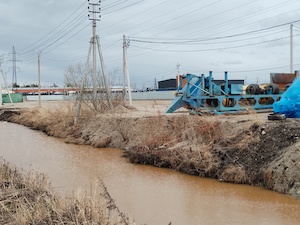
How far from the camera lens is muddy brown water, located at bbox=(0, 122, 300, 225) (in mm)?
8134

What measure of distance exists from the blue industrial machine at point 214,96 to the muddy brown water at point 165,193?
14.1ft

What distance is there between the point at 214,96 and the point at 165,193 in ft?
25.8

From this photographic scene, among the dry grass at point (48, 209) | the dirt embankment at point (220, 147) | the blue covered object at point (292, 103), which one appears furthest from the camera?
the blue covered object at point (292, 103)

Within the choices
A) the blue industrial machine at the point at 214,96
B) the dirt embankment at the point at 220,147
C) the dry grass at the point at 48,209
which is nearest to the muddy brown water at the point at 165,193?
the dirt embankment at the point at 220,147

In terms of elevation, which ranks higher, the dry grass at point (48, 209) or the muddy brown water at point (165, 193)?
the dry grass at point (48, 209)

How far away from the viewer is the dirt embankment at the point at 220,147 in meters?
10.1

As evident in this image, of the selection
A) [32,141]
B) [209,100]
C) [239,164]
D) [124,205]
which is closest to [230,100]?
[209,100]

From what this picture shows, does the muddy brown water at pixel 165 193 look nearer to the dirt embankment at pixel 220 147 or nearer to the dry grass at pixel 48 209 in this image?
the dirt embankment at pixel 220 147

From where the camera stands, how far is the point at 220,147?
12188mm

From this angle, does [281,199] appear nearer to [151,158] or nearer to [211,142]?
[211,142]

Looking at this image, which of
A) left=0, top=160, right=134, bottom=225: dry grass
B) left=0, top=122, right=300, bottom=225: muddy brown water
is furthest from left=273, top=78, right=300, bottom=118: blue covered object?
left=0, top=160, right=134, bottom=225: dry grass

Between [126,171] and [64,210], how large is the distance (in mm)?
6724

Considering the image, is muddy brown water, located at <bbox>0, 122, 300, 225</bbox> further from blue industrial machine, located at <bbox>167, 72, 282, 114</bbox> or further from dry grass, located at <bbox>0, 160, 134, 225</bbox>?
blue industrial machine, located at <bbox>167, 72, 282, 114</bbox>

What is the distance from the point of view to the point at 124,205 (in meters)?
9.02
